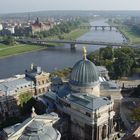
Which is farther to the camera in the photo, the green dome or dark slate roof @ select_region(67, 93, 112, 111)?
the green dome


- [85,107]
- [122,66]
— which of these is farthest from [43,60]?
[85,107]

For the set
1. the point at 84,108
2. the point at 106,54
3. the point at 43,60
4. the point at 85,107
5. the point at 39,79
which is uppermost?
the point at 85,107

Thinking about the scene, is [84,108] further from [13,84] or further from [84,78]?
[13,84]

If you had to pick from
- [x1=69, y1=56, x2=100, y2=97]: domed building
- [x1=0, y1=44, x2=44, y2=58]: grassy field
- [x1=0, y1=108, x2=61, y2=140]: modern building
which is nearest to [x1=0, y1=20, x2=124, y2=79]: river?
[x1=0, y1=44, x2=44, y2=58]: grassy field

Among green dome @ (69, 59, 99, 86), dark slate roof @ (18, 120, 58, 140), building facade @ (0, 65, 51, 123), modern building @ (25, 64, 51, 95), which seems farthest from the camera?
modern building @ (25, 64, 51, 95)

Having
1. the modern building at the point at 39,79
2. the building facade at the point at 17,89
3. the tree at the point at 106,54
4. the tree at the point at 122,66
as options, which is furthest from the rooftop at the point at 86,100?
the tree at the point at 106,54

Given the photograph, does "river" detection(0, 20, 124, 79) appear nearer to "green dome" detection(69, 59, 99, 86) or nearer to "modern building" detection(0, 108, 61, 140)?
"green dome" detection(69, 59, 99, 86)

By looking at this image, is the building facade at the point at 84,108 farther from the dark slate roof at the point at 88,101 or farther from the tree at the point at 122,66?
the tree at the point at 122,66

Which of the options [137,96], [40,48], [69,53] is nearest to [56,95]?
[137,96]

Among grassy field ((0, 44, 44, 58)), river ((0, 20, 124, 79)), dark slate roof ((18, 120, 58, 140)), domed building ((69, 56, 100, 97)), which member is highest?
domed building ((69, 56, 100, 97))
